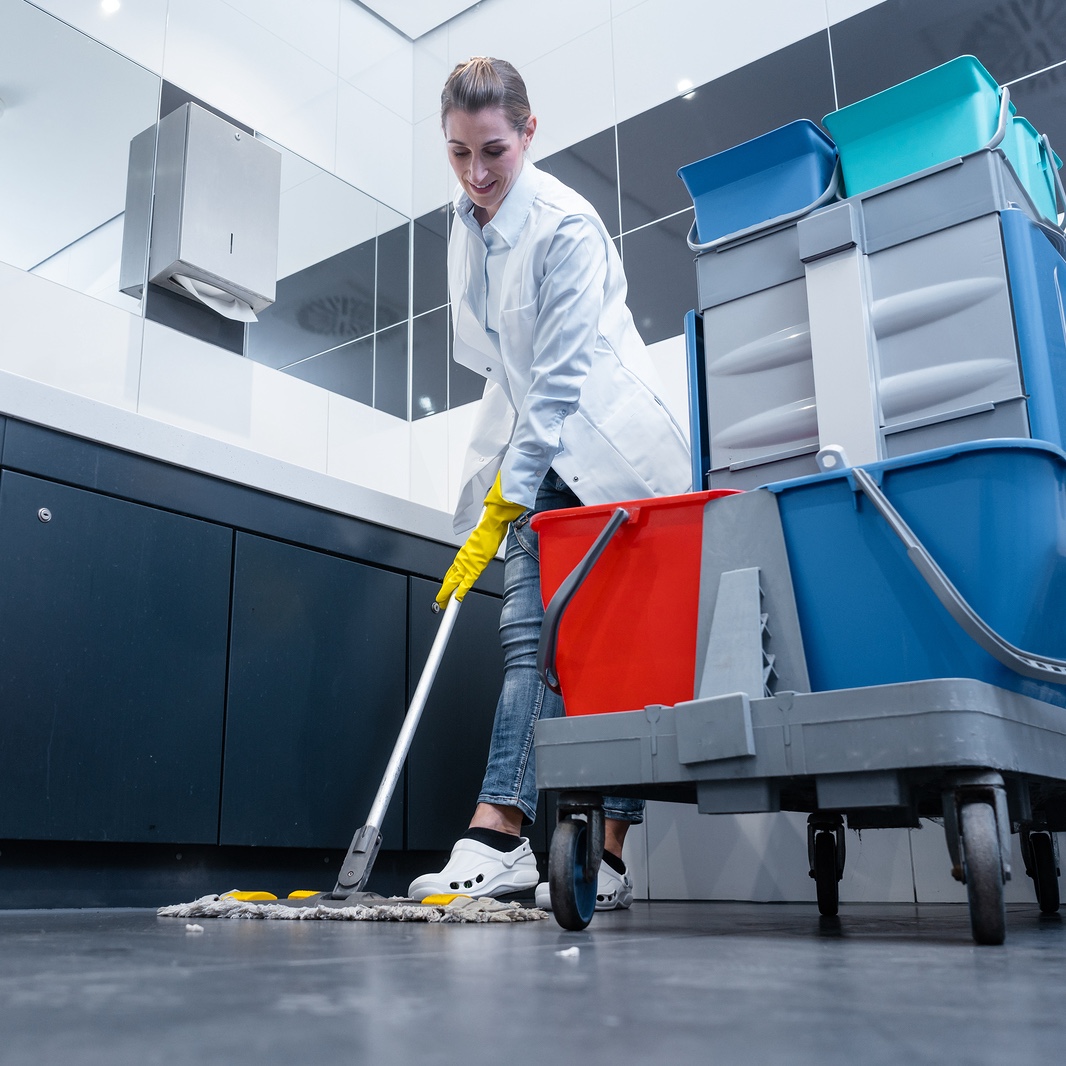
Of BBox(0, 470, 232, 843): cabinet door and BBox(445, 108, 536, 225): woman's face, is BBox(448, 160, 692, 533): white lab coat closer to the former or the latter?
BBox(445, 108, 536, 225): woman's face

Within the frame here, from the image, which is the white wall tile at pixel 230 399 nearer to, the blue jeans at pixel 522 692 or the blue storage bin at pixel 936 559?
the blue jeans at pixel 522 692

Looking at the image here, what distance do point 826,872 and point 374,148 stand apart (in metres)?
2.59

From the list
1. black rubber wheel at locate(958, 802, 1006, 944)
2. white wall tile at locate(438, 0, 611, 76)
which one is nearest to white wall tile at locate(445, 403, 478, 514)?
white wall tile at locate(438, 0, 611, 76)

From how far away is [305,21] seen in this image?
3041mm

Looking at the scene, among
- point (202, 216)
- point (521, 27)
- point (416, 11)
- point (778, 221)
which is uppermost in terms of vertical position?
point (416, 11)

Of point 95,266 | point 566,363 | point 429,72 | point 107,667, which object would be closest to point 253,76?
point 429,72

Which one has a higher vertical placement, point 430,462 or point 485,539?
point 430,462

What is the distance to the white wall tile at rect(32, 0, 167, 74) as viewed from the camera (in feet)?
7.93

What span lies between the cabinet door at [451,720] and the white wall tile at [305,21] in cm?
188

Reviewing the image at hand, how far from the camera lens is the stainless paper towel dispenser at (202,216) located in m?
2.38

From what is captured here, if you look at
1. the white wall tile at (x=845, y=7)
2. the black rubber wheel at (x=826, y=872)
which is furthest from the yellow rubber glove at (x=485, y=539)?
the white wall tile at (x=845, y=7)

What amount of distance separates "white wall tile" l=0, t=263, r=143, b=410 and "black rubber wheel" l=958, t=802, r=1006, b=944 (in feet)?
6.41

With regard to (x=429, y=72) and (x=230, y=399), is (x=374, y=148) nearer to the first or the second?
(x=429, y=72)

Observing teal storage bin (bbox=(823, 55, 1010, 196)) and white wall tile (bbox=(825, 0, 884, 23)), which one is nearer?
teal storage bin (bbox=(823, 55, 1010, 196))
